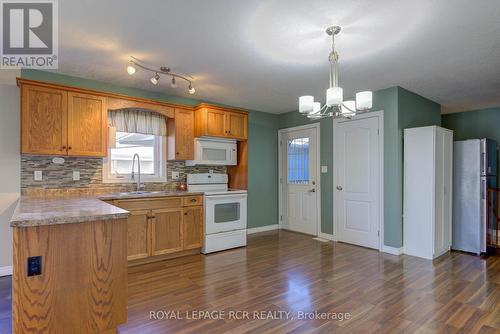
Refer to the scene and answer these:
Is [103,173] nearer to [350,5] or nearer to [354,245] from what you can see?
[350,5]

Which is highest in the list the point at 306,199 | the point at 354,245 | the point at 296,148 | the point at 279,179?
the point at 296,148

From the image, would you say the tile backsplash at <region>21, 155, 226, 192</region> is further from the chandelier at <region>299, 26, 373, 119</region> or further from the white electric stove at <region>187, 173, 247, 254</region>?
the chandelier at <region>299, 26, 373, 119</region>

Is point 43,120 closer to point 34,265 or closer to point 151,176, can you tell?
point 151,176

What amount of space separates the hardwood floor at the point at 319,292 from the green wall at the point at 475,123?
2.81m

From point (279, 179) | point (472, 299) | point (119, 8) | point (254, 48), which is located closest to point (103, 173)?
point (119, 8)

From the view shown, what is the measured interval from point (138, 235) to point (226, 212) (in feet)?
4.31

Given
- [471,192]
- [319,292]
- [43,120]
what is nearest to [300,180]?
[471,192]

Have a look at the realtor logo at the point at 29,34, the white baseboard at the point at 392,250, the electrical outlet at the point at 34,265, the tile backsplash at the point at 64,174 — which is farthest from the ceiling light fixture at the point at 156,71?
the white baseboard at the point at 392,250

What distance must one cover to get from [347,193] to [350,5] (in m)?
3.11

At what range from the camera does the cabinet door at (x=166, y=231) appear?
3635 millimetres

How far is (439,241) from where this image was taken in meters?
3.90

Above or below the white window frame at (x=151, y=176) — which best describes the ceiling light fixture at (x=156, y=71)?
above

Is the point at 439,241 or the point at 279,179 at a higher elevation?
the point at 279,179

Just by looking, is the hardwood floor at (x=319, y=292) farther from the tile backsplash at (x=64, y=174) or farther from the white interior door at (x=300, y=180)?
the white interior door at (x=300, y=180)
